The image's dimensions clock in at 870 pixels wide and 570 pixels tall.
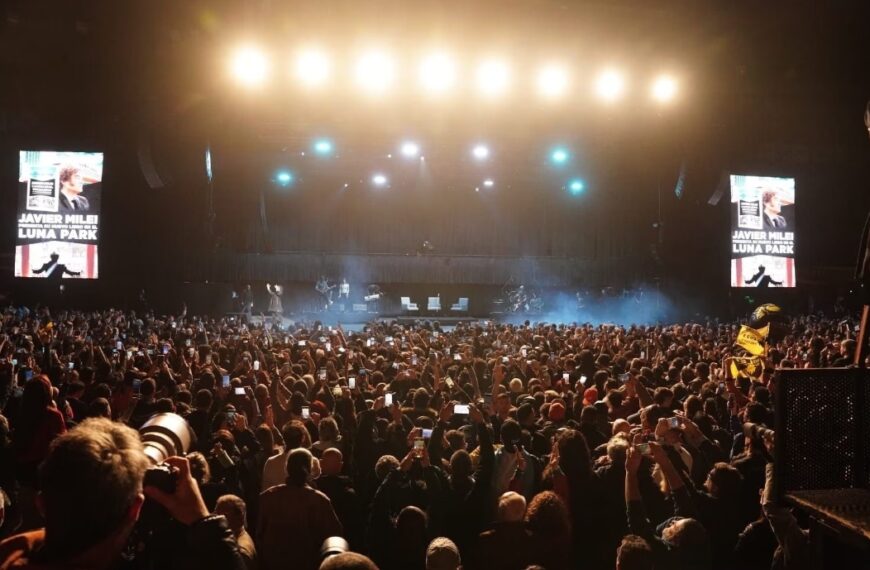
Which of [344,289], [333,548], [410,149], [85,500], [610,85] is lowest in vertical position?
[333,548]

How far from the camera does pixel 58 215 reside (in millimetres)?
21234

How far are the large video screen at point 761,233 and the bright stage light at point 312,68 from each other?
1496 cm

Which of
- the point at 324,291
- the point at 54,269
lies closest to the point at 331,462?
the point at 54,269

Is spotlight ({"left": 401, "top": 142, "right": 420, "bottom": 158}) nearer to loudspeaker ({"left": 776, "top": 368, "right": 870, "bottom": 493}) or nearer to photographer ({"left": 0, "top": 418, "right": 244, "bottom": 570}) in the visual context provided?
loudspeaker ({"left": 776, "top": 368, "right": 870, "bottom": 493})

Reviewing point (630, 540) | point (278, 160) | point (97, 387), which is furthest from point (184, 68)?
point (630, 540)

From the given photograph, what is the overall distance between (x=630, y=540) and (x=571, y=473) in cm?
115

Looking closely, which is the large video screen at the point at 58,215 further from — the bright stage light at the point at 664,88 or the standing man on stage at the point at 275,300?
the bright stage light at the point at 664,88

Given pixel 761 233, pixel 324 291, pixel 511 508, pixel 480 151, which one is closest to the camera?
pixel 511 508

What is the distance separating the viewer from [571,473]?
4.14m

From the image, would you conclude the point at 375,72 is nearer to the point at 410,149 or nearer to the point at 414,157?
the point at 410,149

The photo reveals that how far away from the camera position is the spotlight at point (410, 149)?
70.4 ft

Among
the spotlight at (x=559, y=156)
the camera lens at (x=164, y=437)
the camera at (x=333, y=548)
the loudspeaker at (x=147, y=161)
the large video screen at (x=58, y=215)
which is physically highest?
the spotlight at (x=559, y=156)

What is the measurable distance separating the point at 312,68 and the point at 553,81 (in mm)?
6374

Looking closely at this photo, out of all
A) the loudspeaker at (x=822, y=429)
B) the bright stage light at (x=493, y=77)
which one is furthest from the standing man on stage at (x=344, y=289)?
the loudspeaker at (x=822, y=429)
